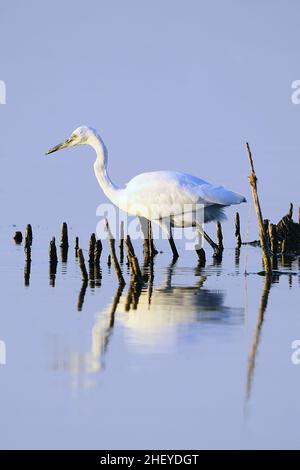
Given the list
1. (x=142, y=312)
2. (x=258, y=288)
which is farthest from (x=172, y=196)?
(x=142, y=312)

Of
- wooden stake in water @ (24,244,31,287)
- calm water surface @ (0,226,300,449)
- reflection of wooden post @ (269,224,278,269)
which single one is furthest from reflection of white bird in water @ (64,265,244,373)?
reflection of wooden post @ (269,224,278,269)

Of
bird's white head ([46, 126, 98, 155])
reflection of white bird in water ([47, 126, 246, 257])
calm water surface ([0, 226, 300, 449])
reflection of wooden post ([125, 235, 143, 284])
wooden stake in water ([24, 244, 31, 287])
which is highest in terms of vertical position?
bird's white head ([46, 126, 98, 155])

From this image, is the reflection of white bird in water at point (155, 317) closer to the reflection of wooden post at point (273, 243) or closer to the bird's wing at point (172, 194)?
the reflection of wooden post at point (273, 243)

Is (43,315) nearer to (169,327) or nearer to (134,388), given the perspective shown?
(169,327)

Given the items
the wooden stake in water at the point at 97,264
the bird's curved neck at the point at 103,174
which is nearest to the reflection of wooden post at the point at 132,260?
the wooden stake in water at the point at 97,264

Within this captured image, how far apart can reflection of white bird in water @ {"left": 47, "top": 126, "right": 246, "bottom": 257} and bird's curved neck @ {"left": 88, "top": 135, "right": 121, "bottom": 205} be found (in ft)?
0.08

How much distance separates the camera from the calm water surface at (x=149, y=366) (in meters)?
7.54

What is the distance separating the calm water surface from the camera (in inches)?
297

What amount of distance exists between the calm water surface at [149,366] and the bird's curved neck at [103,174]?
3.55 m

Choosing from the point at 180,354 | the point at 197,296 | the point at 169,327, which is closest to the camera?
the point at 180,354

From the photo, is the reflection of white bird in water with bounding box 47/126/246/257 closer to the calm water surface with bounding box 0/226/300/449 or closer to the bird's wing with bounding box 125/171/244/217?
the bird's wing with bounding box 125/171/244/217

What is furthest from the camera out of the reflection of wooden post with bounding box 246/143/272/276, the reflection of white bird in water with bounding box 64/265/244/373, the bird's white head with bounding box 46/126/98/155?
the bird's white head with bounding box 46/126/98/155

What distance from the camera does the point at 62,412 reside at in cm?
786
